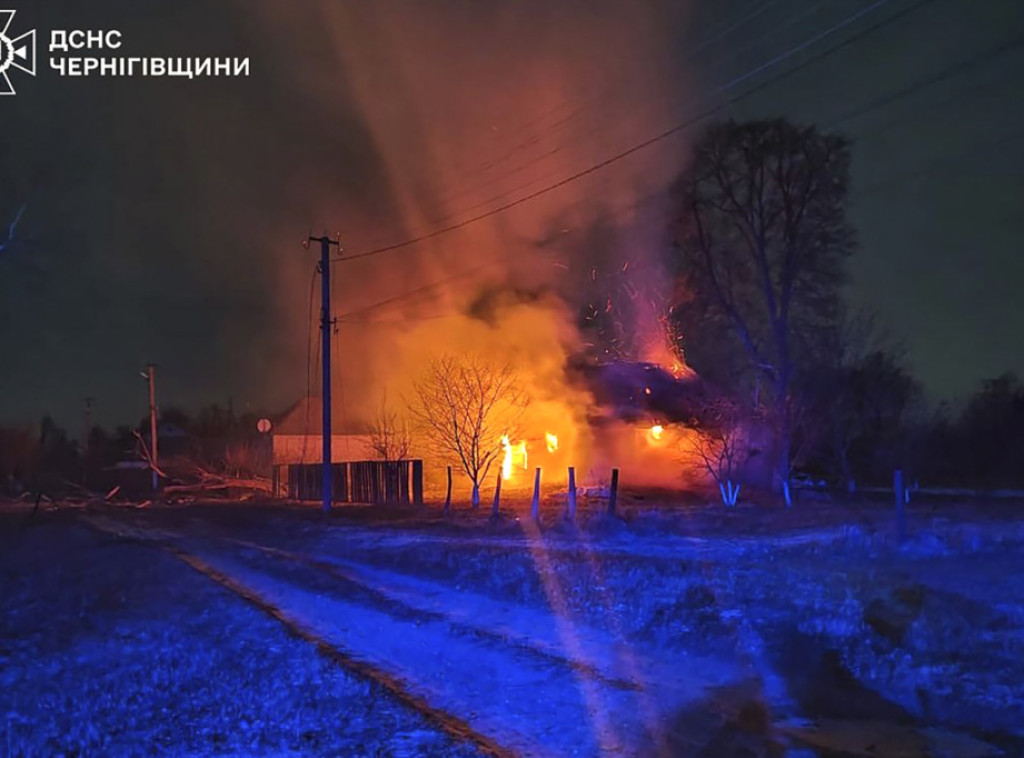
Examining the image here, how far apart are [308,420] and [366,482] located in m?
17.3

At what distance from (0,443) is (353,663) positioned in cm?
7926

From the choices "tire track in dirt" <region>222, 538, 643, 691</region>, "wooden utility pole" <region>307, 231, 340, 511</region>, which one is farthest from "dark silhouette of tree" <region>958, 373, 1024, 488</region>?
"tire track in dirt" <region>222, 538, 643, 691</region>

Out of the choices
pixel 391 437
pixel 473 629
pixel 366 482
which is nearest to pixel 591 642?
pixel 473 629

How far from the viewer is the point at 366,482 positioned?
31734 mm

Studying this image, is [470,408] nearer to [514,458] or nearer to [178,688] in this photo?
[514,458]

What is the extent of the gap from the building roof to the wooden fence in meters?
7.31

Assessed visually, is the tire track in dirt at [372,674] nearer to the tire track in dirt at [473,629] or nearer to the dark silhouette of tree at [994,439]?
the tire track in dirt at [473,629]

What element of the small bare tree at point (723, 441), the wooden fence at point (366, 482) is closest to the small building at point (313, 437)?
the wooden fence at point (366, 482)

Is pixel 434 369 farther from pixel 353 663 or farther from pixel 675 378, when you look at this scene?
pixel 353 663

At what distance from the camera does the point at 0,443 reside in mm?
74500

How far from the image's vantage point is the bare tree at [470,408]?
26.5 metres

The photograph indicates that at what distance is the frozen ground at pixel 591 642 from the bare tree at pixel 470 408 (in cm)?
1006

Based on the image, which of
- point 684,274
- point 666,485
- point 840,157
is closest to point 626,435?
point 666,485

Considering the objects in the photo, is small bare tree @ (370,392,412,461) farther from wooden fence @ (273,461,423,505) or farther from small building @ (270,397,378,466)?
small building @ (270,397,378,466)
